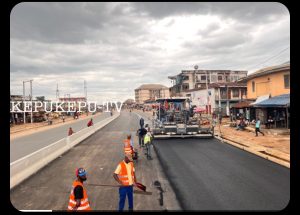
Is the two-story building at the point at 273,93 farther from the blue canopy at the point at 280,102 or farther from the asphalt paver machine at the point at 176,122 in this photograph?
the asphalt paver machine at the point at 176,122

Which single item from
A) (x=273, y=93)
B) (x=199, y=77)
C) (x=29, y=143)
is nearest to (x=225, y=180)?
(x=29, y=143)

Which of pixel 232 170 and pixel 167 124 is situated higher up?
pixel 167 124

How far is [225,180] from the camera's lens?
1196 centimetres

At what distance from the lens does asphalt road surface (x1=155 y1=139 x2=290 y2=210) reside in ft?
30.3

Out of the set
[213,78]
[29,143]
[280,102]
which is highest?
[213,78]

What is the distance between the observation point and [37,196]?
1047 centimetres

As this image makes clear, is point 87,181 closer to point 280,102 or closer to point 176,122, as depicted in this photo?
point 176,122

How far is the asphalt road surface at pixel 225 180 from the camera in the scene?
9.23 metres

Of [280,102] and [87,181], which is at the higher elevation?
[280,102]

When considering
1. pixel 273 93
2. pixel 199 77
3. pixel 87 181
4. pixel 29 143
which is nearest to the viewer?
pixel 87 181

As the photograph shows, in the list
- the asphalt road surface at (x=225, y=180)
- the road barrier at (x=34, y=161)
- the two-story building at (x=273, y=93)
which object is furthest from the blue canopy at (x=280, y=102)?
the road barrier at (x=34, y=161)
